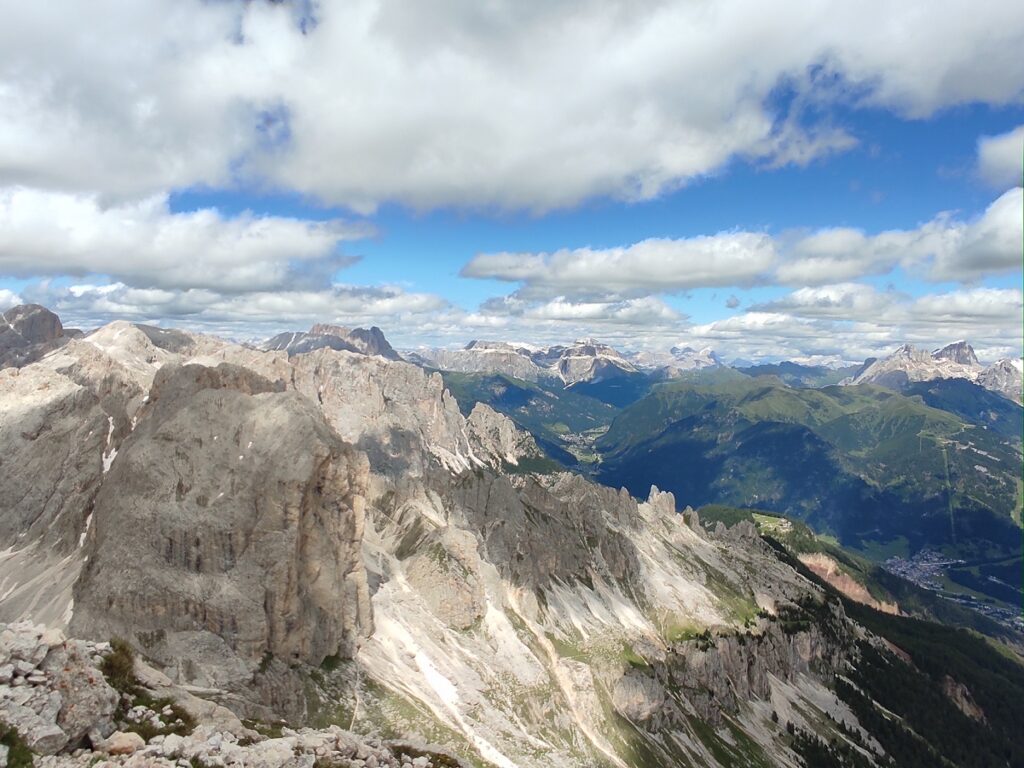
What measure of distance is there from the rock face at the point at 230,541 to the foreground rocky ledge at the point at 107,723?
54921 mm

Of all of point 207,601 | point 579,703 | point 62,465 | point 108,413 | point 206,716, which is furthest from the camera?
point 108,413

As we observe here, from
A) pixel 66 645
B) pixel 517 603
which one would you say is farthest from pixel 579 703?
pixel 66 645

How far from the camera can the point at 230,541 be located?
97312mm

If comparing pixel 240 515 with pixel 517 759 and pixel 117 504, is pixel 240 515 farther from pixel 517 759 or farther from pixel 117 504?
pixel 517 759

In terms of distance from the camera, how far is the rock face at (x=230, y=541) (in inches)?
3482

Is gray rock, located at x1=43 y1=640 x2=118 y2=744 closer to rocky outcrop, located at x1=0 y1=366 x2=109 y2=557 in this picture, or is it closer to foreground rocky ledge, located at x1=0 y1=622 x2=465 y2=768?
foreground rocky ledge, located at x1=0 y1=622 x2=465 y2=768

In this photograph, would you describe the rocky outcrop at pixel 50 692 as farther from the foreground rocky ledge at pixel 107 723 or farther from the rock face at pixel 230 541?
the rock face at pixel 230 541

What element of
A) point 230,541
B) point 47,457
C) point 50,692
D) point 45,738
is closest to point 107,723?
Answer: point 50,692

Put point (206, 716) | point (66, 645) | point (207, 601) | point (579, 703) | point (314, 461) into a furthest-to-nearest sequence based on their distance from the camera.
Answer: point (579, 703), point (314, 461), point (207, 601), point (206, 716), point (66, 645)

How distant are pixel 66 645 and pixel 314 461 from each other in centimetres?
7628

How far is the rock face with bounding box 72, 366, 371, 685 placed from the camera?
88438 millimetres

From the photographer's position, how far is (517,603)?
506 feet

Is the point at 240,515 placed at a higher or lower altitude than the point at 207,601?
higher

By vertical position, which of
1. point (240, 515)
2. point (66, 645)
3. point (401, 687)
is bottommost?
point (401, 687)
